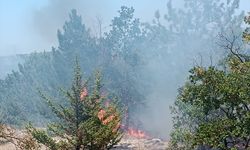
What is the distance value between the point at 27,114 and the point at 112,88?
14.6 m

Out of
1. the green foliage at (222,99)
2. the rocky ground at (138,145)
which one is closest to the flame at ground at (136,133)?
the rocky ground at (138,145)

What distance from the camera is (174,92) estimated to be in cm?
8356

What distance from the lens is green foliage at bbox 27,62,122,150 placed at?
19328 mm

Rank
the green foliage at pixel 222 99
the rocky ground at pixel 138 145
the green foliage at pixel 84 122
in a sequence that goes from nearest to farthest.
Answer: the green foliage at pixel 222 99 < the green foliage at pixel 84 122 < the rocky ground at pixel 138 145

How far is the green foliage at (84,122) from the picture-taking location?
761 inches

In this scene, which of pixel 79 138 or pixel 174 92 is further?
pixel 174 92

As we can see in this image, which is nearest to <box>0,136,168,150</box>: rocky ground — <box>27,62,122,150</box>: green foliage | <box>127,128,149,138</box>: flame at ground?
<box>127,128,149,138</box>: flame at ground

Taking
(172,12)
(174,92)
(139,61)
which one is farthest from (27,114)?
(172,12)

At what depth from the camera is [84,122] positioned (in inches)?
771

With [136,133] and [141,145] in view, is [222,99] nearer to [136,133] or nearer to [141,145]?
[141,145]

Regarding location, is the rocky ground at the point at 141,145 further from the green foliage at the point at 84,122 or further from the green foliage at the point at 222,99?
the green foliage at the point at 222,99

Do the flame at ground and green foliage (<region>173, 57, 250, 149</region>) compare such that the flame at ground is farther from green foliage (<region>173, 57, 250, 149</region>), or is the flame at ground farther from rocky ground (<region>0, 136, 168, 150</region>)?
green foliage (<region>173, 57, 250, 149</region>)

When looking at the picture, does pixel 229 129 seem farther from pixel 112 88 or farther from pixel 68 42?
pixel 68 42

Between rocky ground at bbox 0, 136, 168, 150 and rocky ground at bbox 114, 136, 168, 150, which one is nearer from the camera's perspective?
rocky ground at bbox 0, 136, 168, 150
